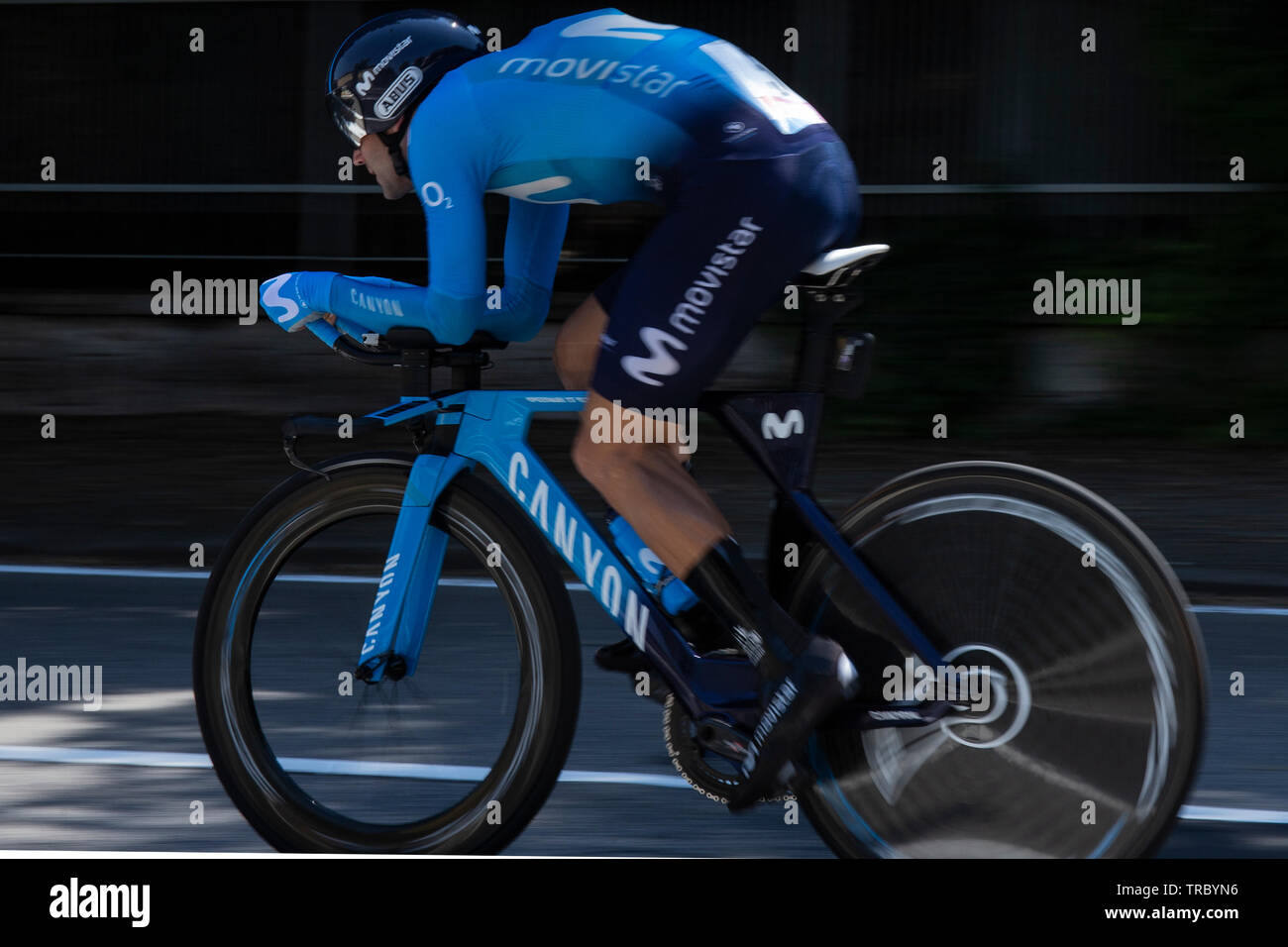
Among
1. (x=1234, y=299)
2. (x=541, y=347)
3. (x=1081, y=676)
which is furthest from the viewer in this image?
(x=541, y=347)

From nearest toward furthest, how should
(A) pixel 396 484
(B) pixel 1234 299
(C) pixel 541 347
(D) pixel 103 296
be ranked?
(A) pixel 396 484 → (B) pixel 1234 299 → (C) pixel 541 347 → (D) pixel 103 296

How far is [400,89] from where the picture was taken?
3965 millimetres

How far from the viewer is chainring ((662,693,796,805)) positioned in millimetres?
4020

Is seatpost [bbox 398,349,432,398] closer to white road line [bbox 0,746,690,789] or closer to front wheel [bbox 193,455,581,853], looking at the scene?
front wheel [bbox 193,455,581,853]

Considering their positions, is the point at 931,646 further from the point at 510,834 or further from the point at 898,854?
the point at 510,834

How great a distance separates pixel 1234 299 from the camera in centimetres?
1170

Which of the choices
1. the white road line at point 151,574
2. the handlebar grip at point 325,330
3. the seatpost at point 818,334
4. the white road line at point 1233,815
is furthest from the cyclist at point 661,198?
the white road line at point 151,574

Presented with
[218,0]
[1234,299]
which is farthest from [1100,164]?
[218,0]

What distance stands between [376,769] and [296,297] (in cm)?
107

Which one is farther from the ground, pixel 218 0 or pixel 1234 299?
pixel 218 0

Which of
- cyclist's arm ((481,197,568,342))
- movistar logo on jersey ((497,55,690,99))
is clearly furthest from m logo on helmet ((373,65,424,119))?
cyclist's arm ((481,197,568,342))

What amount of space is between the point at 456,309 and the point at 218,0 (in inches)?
653

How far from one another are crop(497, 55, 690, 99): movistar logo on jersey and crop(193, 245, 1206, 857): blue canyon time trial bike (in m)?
0.48

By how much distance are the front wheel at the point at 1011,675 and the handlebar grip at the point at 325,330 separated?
1.13m
